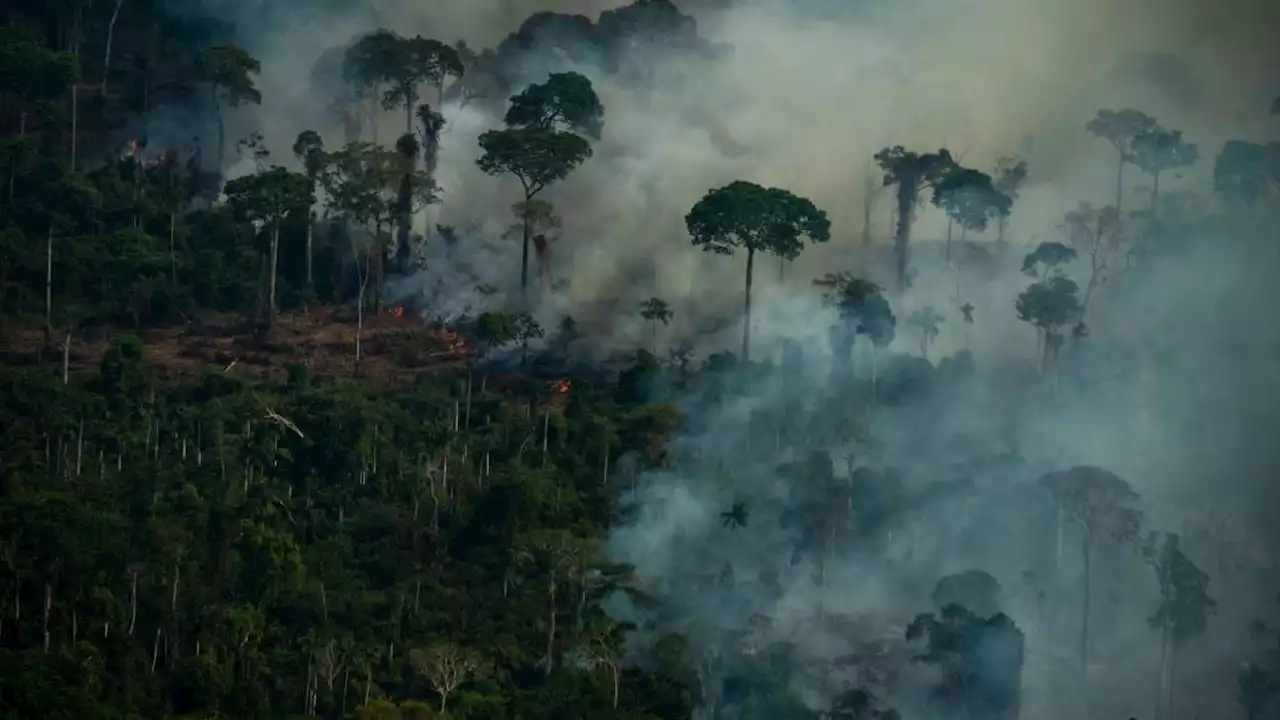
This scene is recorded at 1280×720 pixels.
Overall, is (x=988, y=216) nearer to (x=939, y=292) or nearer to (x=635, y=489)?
(x=939, y=292)

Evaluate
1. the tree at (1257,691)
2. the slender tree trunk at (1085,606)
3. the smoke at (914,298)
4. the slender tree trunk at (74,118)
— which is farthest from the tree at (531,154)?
the tree at (1257,691)

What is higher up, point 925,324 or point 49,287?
point 925,324

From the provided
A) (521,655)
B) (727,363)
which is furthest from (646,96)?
(521,655)

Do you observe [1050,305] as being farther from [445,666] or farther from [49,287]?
[49,287]

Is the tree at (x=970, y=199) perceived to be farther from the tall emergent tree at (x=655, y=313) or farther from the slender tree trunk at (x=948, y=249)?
the tall emergent tree at (x=655, y=313)

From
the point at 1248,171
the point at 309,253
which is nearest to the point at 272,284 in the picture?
the point at 309,253

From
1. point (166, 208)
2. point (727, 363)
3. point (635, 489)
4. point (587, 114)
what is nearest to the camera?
point (635, 489)
